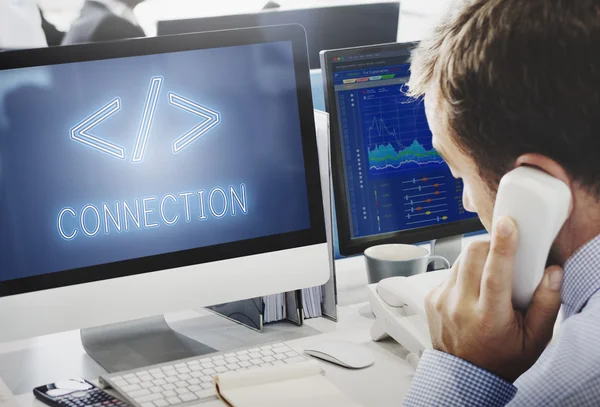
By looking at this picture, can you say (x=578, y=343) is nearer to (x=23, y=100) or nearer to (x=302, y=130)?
(x=302, y=130)

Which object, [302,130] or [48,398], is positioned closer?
[48,398]

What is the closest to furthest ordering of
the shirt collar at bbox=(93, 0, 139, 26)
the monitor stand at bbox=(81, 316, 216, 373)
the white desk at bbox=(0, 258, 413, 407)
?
1. the white desk at bbox=(0, 258, 413, 407)
2. the monitor stand at bbox=(81, 316, 216, 373)
3. the shirt collar at bbox=(93, 0, 139, 26)

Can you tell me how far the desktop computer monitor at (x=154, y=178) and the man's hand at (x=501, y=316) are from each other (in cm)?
43

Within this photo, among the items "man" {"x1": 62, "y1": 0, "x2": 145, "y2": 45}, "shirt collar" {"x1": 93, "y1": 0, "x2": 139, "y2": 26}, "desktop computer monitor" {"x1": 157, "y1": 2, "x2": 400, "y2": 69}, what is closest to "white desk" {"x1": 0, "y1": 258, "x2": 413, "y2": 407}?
"desktop computer monitor" {"x1": 157, "y1": 2, "x2": 400, "y2": 69}

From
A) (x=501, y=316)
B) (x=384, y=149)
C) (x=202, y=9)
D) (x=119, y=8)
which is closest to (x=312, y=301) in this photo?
(x=384, y=149)

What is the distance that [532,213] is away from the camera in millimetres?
925

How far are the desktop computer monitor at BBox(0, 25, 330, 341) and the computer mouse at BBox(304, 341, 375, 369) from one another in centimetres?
12

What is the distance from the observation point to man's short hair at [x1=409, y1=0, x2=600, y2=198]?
0.88 m

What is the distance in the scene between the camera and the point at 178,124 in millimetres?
1293

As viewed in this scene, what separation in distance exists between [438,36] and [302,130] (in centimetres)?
40

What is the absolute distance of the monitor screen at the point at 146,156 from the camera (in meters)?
1.21

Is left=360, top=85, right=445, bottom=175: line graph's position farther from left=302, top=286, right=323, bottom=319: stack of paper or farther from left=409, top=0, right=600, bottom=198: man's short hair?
left=409, top=0, right=600, bottom=198: man's short hair

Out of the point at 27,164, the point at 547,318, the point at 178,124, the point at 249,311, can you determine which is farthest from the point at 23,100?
the point at 547,318

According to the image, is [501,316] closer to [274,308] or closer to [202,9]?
[274,308]
